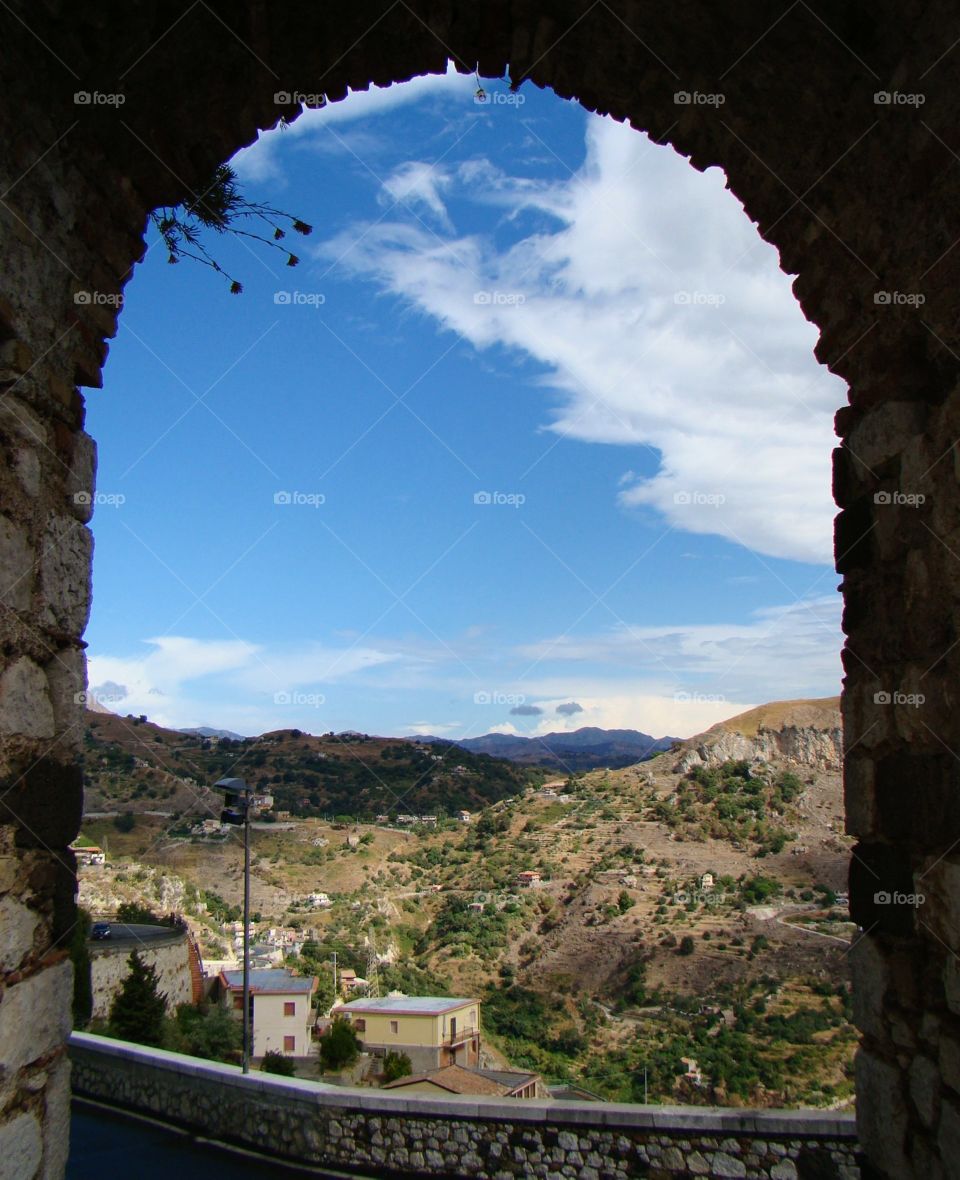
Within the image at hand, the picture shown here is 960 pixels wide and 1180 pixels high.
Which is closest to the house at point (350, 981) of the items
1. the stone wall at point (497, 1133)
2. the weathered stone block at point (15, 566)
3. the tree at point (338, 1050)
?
the tree at point (338, 1050)

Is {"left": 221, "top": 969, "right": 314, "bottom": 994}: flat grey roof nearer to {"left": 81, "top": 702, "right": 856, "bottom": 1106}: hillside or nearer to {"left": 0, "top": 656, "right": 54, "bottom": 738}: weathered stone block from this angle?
{"left": 81, "top": 702, "right": 856, "bottom": 1106}: hillside

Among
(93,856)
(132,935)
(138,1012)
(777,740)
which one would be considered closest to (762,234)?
(138,1012)

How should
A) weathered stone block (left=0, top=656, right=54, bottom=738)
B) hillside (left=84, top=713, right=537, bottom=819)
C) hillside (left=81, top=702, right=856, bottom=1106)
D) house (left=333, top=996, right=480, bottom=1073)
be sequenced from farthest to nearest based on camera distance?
hillside (left=84, top=713, right=537, bottom=819)
hillside (left=81, top=702, right=856, bottom=1106)
house (left=333, top=996, right=480, bottom=1073)
weathered stone block (left=0, top=656, right=54, bottom=738)

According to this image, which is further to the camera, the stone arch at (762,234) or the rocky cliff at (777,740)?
the rocky cliff at (777,740)

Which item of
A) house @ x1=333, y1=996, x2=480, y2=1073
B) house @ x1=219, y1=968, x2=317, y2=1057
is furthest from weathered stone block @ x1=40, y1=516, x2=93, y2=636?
house @ x1=219, y1=968, x2=317, y2=1057

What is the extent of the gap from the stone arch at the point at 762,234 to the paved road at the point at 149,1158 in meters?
4.50

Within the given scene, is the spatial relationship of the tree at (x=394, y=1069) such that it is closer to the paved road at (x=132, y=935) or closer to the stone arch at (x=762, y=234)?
the paved road at (x=132, y=935)

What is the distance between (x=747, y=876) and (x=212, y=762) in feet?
75.5

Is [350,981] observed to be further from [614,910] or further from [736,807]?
[736,807]

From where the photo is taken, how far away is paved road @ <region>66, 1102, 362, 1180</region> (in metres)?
5.95

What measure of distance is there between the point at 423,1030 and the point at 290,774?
22.8 m

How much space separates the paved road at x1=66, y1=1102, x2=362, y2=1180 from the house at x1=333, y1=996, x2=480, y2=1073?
41.9 ft

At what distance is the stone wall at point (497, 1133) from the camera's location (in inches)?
210

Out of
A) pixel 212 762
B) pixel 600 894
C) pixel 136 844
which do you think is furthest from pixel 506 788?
pixel 136 844
